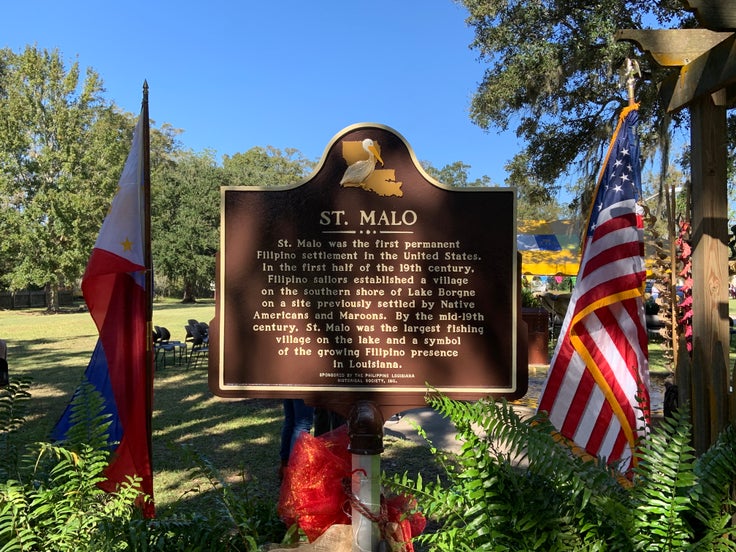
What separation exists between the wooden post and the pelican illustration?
154 centimetres

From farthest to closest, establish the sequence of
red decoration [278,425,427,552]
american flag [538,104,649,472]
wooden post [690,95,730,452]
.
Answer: american flag [538,104,649,472], wooden post [690,95,730,452], red decoration [278,425,427,552]

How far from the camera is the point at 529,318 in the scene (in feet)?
39.3

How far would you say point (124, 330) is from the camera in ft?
11.5

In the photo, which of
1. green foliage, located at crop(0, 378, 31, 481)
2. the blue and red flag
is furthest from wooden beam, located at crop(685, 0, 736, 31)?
green foliage, located at crop(0, 378, 31, 481)

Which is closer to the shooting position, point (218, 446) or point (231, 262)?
point (231, 262)

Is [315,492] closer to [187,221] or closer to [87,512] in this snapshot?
[87,512]

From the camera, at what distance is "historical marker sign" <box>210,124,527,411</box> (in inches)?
104

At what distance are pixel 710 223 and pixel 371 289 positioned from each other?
1631mm

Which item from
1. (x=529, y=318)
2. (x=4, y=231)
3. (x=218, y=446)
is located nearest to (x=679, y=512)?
(x=218, y=446)

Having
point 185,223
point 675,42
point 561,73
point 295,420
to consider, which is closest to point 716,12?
point 675,42

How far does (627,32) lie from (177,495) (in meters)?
4.47

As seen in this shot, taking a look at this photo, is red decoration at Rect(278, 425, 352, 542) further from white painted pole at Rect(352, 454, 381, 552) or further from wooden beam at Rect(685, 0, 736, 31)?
wooden beam at Rect(685, 0, 736, 31)

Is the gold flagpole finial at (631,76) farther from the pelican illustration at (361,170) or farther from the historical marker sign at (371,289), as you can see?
the pelican illustration at (361,170)

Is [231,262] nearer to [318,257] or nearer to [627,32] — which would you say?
[318,257]
